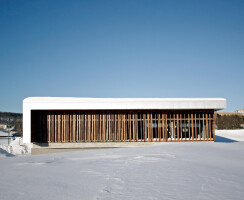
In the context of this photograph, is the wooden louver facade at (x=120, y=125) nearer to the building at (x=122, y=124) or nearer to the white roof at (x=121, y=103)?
the building at (x=122, y=124)

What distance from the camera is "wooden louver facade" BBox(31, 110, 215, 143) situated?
45.2 ft

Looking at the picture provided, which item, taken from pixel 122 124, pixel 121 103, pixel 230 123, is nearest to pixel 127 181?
pixel 121 103

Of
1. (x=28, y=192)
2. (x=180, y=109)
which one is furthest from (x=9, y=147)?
(x=28, y=192)

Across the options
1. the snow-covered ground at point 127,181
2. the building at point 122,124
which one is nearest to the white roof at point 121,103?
the building at point 122,124

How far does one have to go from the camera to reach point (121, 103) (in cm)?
1352

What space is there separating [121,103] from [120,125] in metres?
1.36

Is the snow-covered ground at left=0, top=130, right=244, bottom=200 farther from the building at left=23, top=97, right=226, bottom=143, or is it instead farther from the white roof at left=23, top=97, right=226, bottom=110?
the building at left=23, top=97, right=226, bottom=143

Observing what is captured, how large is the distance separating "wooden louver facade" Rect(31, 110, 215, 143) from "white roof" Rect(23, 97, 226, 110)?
18.7 inches

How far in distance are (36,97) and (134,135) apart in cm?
631

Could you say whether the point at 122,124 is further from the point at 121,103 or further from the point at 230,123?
the point at 230,123

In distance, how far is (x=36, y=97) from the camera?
45.6ft

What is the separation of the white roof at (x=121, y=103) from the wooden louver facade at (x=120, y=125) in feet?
1.56

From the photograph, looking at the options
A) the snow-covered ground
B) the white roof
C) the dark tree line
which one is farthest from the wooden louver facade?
the dark tree line

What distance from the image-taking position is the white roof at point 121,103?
13.4 m
